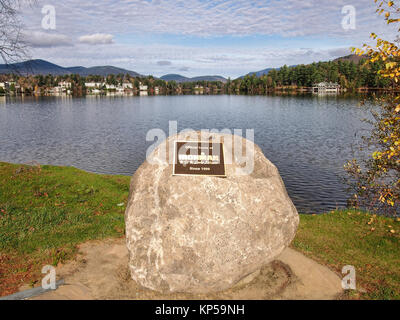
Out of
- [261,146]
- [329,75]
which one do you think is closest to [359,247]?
[261,146]

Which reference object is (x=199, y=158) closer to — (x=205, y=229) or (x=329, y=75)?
(x=205, y=229)

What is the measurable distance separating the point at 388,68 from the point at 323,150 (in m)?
28.8

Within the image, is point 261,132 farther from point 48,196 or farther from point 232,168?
point 232,168

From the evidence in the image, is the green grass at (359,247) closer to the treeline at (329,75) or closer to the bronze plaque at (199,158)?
the bronze plaque at (199,158)

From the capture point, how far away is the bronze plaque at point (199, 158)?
8.45 metres

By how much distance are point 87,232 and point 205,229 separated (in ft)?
21.4

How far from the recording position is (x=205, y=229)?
7855 mm

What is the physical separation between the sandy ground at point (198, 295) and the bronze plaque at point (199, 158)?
3400mm

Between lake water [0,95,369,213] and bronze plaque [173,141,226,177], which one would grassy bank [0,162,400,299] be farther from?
lake water [0,95,369,213]

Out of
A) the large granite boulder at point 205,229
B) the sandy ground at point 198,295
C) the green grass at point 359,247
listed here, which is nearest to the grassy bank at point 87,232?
the green grass at point 359,247

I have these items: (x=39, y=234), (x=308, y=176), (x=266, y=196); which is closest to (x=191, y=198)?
(x=266, y=196)

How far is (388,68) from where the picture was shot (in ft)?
26.9

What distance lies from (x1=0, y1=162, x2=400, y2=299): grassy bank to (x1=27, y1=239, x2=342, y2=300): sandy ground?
66 centimetres

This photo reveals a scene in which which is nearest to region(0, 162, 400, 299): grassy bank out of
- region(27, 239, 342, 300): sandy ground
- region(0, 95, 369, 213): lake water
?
region(27, 239, 342, 300): sandy ground
